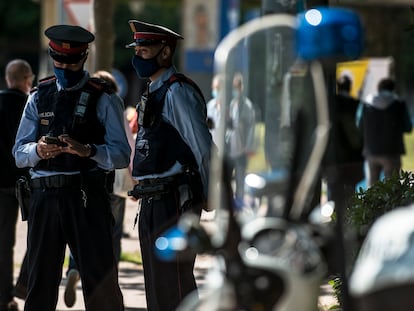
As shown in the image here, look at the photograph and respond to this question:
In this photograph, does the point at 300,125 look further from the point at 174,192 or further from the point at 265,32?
the point at 174,192

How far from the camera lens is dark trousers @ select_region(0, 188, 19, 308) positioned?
9.96m

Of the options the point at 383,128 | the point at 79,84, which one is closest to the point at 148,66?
the point at 79,84

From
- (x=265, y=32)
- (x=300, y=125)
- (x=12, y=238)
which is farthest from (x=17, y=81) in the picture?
(x=300, y=125)

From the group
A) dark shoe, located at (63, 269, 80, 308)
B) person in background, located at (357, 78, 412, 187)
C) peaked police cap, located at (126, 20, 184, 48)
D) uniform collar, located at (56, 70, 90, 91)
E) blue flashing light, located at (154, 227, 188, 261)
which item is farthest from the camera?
person in background, located at (357, 78, 412, 187)

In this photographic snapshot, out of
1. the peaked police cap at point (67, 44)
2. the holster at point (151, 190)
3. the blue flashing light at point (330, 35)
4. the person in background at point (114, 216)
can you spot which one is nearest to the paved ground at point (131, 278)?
the person in background at point (114, 216)

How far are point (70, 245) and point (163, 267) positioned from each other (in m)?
0.62

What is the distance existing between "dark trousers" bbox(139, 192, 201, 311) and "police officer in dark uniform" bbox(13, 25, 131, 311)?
288 millimetres

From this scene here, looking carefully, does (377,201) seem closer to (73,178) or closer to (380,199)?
(380,199)

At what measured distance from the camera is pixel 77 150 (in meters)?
7.32

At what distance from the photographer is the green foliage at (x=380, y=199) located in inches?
290

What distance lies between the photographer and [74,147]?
7.32 m

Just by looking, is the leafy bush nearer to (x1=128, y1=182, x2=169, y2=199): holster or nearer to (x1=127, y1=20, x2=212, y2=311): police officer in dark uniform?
(x1=127, y1=20, x2=212, y2=311): police officer in dark uniform

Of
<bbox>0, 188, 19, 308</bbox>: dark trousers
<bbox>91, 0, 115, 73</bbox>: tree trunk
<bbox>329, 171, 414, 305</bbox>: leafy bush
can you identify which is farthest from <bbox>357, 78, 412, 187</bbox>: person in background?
<bbox>329, 171, 414, 305</bbox>: leafy bush

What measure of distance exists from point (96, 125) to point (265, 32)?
254 centimetres
